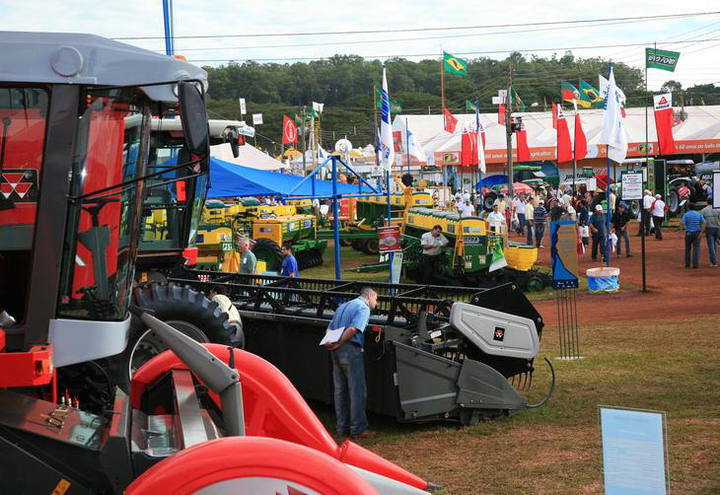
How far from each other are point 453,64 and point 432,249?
18.0 m

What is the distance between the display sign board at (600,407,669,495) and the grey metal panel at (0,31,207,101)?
303 centimetres

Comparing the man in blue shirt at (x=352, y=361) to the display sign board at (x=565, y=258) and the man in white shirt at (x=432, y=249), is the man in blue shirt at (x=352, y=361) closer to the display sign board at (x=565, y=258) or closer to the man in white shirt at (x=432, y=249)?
the display sign board at (x=565, y=258)

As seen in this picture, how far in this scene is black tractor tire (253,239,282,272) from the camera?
23.8 m

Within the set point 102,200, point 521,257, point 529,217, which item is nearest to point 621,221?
point 529,217

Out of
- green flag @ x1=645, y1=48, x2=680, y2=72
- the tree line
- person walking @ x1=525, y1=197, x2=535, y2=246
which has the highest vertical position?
the tree line

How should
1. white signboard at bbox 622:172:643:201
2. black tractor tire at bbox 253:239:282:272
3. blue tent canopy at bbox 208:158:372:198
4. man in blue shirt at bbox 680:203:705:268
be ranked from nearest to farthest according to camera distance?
blue tent canopy at bbox 208:158:372:198 < white signboard at bbox 622:172:643:201 < man in blue shirt at bbox 680:203:705:268 < black tractor tire at bbox 253:239:282:272

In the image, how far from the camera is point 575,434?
8922mm

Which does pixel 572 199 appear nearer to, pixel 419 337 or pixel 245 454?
pixel 419 337

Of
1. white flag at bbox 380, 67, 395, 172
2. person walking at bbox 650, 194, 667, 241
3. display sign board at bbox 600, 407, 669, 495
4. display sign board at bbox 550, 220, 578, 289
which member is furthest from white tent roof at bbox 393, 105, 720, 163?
display sign board at bbox 600, 407, 669, 495

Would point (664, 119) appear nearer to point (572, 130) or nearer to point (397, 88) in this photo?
point (572, 130)

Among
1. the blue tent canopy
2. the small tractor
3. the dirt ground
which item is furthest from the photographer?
the blue tent canopy

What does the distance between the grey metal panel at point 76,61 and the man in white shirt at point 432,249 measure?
55.5 ft

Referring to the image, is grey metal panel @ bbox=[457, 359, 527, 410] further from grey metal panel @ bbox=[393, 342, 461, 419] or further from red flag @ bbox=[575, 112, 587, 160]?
red flag @ bbox=[575, 112, 587, 160]

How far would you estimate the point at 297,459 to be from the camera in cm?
361
